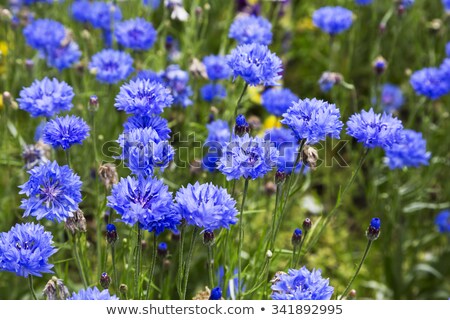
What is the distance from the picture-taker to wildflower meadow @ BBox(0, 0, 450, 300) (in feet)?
5.50

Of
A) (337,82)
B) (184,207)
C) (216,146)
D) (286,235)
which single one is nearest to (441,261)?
(286,235)

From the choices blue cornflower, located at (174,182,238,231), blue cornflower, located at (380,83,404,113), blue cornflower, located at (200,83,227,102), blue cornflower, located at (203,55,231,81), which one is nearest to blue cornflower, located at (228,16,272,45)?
blue cornflower, located at (203,55,231,81)

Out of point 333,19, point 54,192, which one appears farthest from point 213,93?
point 54,192

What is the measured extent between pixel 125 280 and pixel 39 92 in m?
0.67

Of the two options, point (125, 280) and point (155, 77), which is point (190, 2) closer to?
point (155, 77)

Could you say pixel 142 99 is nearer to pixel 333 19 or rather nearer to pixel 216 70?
pixel 216 70

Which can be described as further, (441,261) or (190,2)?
(190,2)

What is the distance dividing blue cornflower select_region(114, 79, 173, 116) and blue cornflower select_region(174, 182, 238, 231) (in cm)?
32

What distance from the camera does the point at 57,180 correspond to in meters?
1.68

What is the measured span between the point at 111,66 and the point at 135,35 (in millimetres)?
212

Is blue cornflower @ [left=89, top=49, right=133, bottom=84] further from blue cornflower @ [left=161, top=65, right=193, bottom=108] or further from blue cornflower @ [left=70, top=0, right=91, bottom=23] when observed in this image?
blue cornflower @ [left=70, top=0, right=91, bottom=23]

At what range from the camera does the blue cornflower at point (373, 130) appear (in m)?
1.79

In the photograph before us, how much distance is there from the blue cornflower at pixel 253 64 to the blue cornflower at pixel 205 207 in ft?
1.53

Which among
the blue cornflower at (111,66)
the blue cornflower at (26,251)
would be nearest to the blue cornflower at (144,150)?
the blue cornflower at (26,251)
